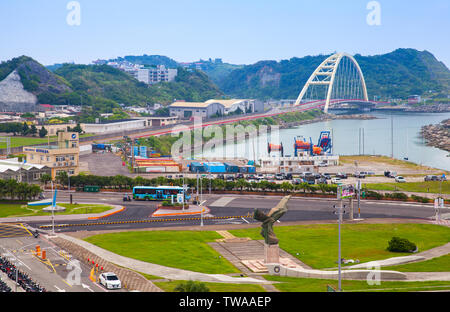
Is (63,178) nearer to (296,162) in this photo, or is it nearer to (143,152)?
(143,152)

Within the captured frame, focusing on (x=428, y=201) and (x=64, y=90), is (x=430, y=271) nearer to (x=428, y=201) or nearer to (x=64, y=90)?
(x=428, y=201)

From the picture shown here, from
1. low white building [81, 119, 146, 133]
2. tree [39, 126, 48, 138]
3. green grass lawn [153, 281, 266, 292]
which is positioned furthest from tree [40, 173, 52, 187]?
low white building [81, 119, 146, 133]

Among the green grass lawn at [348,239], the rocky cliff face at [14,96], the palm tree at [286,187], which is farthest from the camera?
the rocky cliff face at [14,96]

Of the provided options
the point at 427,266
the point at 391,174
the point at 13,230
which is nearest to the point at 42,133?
the point at 391,174

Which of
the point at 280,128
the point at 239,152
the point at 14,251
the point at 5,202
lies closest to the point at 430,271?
the point at 14,251

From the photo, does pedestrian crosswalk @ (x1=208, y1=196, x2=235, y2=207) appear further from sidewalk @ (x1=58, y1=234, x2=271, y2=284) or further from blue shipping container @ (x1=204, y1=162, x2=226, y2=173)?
sidewalk @ (x1=58, y1=234, x2=271, y2=284)

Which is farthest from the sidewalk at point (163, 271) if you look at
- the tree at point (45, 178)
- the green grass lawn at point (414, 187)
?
the green grass lawn at point (414, 187)

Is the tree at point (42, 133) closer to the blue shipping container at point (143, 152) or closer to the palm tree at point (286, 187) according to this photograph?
the blue shipping container at point (143, 152)
